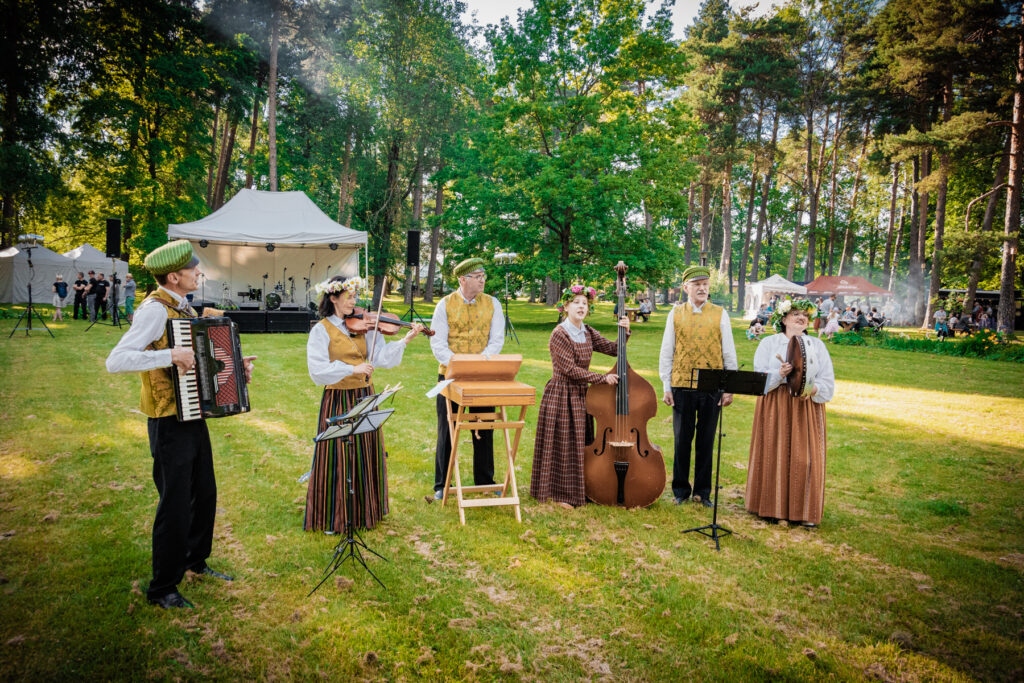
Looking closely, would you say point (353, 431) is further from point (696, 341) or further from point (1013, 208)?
point (1013, 208)

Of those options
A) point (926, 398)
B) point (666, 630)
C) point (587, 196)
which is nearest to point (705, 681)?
point (666, 630)

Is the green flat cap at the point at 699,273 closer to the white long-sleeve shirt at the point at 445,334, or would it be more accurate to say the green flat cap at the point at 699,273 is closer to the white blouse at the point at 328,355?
the white long-sleeve shirt at the point at 445,334

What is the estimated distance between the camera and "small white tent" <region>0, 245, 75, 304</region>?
24562mm

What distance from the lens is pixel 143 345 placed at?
2.92 meters

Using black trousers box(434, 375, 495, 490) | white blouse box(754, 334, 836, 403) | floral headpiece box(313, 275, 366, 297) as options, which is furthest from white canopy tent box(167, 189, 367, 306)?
white blouse box(754, 334, 836, 403)

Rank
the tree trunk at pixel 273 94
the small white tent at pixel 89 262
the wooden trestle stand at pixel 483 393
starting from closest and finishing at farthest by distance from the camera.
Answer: the wooden trestle stand at pixel 483 393
the tree trunk at pixel 273 94
the small white tent at pixel 89 262

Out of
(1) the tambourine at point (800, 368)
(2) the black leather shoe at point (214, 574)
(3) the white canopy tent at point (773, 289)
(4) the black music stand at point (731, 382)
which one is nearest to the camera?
(2) the black leather shoe at point (214, 574)

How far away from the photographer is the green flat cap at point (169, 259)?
3.07m

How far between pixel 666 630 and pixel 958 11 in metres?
26.5

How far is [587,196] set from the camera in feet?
65.0

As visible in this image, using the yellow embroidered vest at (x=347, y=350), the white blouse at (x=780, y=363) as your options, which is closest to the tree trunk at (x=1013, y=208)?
the white blouse at (x=780, y=363)

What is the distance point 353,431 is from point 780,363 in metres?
3.56

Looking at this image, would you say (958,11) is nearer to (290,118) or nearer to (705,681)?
(705,681)

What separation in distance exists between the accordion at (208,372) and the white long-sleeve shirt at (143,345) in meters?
0.07
